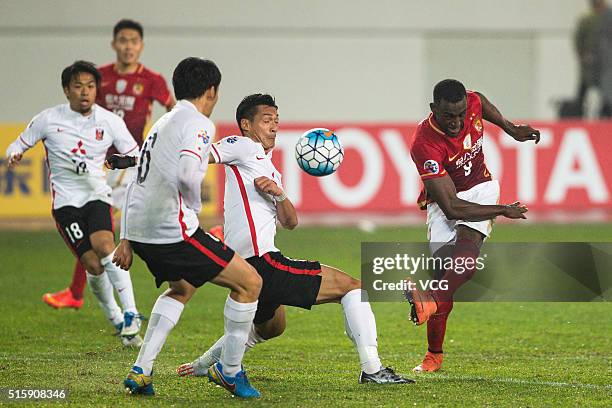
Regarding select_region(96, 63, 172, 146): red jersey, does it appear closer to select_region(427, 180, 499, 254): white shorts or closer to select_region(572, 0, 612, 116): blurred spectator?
select_region(427, 180, 499, 254): white shorts

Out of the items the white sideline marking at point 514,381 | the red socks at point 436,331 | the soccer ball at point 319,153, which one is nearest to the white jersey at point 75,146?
the soccer ball at point 319,153

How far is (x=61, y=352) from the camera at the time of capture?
823 centimetres

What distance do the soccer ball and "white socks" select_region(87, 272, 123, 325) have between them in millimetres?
2200

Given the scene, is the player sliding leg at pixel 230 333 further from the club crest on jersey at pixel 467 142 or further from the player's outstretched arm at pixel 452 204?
the club crest on jersey at pixel 467 142

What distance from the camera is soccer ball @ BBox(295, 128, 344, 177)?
24.1ft

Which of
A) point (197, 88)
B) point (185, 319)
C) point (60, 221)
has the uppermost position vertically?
point (197, 88)

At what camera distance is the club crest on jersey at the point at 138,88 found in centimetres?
1057

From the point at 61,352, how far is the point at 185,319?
1800mm

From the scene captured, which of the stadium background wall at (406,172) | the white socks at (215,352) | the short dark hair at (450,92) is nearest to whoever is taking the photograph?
the white socks at (215,352)

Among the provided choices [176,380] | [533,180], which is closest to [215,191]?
[533,180]

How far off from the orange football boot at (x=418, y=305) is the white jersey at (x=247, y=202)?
933mm

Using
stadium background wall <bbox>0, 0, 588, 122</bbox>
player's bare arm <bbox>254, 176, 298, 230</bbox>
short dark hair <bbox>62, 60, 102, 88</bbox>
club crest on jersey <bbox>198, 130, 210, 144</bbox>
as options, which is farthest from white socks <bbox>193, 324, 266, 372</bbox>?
stadium background wall <bbox>0, 0, 588, 122</bbox>

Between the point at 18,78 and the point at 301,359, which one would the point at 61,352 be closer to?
the point at 301,359

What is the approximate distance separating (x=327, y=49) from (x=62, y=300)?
13755 millimetres
